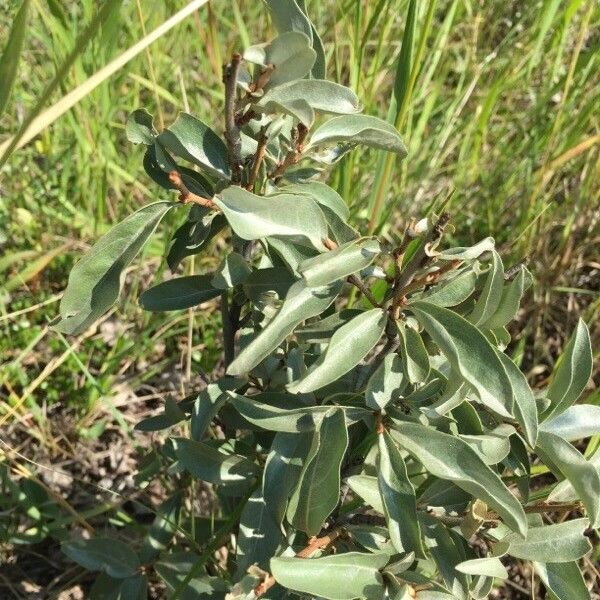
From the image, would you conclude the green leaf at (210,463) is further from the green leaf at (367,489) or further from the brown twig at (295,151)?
the brown twig at (295,151)

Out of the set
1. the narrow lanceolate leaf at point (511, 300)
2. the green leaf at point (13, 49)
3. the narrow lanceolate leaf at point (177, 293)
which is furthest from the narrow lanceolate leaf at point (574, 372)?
the green leaf at point (13, 49)

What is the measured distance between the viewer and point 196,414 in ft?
3.29

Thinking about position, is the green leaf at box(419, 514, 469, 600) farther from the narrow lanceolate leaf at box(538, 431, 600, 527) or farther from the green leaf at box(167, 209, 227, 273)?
the green leaf at box(167, 209, 227, 273)

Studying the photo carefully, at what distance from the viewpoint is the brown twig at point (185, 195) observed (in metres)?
0.82

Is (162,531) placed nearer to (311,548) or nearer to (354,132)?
(311,548)

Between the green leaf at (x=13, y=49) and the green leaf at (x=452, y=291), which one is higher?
the green leaf at (x=13, y=49)

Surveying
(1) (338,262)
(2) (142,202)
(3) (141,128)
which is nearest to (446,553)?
(1) (338,262)

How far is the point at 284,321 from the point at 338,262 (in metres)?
0.08

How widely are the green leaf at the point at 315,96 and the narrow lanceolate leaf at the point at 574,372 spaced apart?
369mm

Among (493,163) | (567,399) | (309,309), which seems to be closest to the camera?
(309,309)

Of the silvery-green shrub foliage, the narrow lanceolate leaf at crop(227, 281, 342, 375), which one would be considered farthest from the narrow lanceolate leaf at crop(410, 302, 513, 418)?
the narrow lanceolate leaf at crop(227, 281, 342, 375)

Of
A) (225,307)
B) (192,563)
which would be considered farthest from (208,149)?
(192,563)

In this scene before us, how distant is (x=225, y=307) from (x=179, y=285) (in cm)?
7

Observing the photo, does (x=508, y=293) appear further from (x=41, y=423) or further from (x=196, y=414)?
(x=41, y=423)
